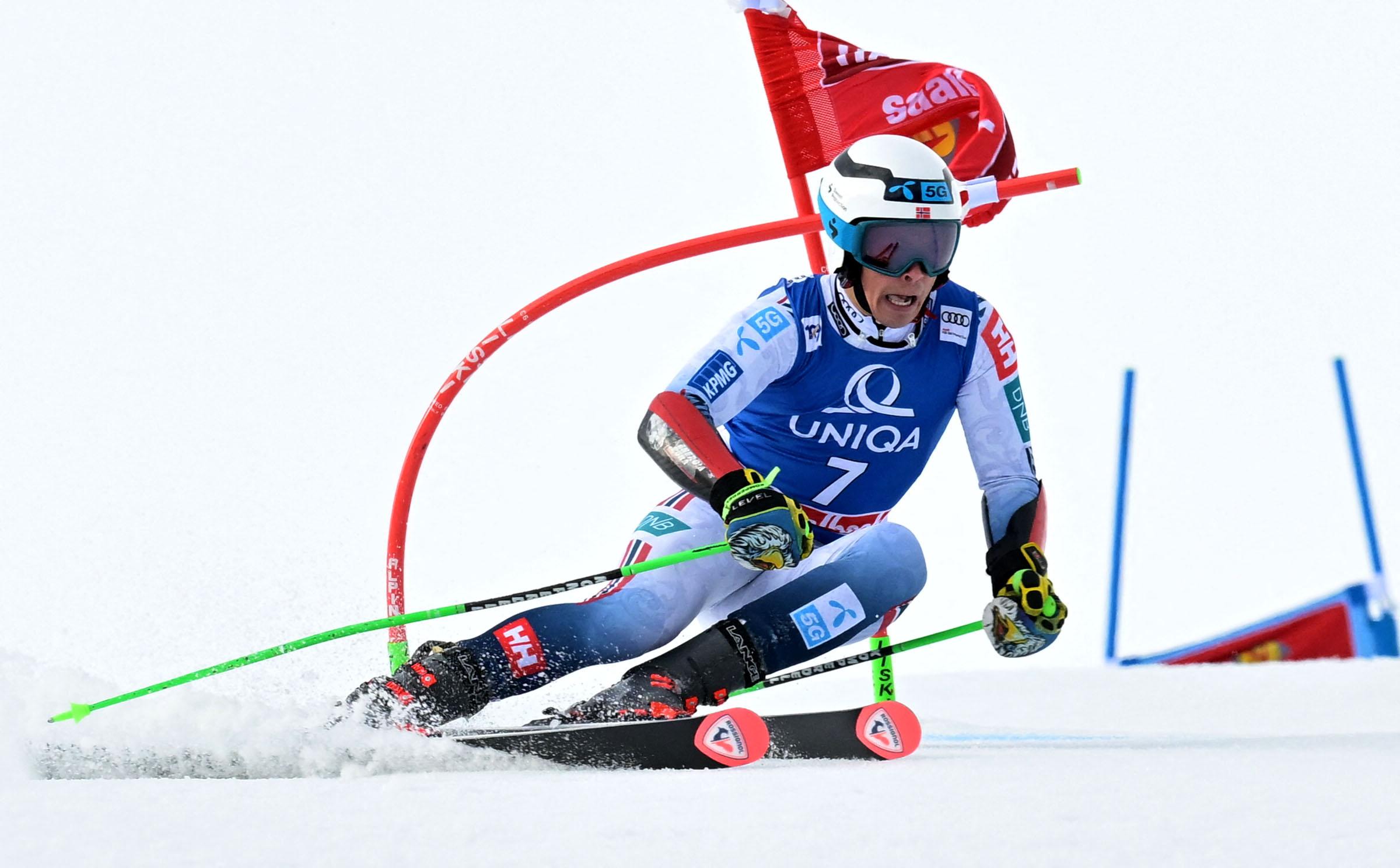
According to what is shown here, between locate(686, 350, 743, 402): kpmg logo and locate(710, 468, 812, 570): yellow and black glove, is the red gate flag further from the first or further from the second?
locate(710, 468, 812, 570): yellow and black glove

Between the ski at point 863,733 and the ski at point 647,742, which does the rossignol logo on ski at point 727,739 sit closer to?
the ski at point 647,742

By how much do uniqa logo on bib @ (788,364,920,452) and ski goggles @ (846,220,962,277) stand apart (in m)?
0.27

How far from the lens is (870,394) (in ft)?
10.8

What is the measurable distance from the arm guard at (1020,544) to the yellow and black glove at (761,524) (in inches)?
21.7

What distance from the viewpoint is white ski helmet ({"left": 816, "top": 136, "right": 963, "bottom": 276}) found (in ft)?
10.1

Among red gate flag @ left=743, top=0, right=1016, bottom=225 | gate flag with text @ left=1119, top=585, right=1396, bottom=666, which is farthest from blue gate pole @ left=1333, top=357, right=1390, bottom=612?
red gate flag @ left=743, top=0, right=1016, bottom=225

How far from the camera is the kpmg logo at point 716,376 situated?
10.3 feet

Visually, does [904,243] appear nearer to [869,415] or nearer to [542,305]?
[869,415]

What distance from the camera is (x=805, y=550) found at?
291 cm

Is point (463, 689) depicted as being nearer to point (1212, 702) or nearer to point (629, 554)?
point (629, 554)

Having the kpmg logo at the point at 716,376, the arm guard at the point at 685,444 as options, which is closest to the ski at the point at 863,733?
the arm guard at the point at 685,444

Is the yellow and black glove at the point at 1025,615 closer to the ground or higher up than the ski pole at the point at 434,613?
closer to the ground

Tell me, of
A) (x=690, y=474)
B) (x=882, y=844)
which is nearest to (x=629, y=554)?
(x=690, y=474)

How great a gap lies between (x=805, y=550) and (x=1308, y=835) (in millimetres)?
1413
